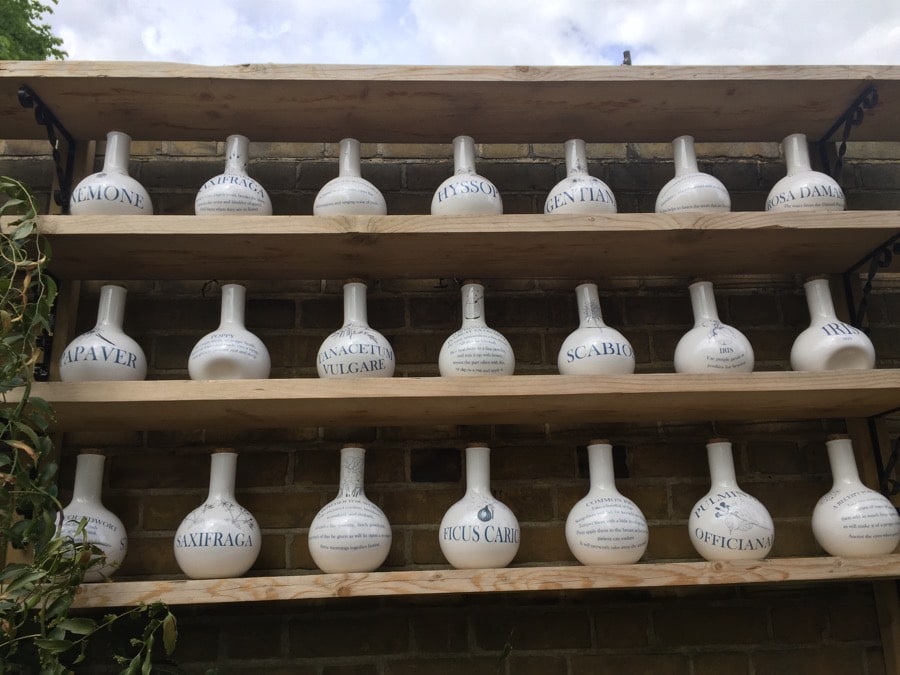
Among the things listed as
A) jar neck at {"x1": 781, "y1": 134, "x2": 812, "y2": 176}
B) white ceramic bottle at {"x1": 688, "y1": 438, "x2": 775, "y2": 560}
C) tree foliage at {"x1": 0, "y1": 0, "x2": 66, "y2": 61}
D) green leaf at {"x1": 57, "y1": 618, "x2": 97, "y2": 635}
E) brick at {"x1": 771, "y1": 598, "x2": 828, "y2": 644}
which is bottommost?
brick at {"x1": 771, "y1": 598, "x2": 828, "y2": 644}

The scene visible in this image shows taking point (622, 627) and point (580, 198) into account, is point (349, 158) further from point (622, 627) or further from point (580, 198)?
point (622, 627)

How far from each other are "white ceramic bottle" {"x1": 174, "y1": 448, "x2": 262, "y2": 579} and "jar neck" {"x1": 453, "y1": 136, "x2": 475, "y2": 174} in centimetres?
63

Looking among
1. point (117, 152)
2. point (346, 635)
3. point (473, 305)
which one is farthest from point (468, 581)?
point (117, 152)

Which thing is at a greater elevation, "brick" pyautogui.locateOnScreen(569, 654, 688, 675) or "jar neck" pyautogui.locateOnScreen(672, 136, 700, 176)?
"jar neck" pyautogui.locateOnScreen(672, 136, 700, 176)

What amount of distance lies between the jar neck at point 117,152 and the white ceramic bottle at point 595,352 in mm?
781

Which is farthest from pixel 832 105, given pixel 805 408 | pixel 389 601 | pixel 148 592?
pixel 148 592

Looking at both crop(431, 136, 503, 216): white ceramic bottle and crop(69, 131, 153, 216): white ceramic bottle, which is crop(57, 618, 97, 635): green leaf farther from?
crop(431, 136, 503, 216): white ceramic bottle

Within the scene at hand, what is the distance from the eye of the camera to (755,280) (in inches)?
52.1

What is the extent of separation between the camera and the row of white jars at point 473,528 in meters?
1.01

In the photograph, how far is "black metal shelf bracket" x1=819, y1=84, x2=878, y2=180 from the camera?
1.19m

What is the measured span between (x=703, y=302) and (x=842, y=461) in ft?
1.06

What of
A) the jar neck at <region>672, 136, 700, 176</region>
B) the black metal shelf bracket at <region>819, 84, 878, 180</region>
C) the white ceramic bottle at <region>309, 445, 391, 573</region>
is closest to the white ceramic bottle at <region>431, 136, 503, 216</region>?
the jar neck at <region>672, 136, 700, 176</region>

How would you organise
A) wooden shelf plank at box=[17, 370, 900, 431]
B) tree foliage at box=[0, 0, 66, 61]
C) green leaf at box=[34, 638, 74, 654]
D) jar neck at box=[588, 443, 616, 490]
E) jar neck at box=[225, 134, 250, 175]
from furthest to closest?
tree foliage at box=[0, 0, 66, 61], jar neck at box=[225, 134, 250, 175], jar neck at box=[588, 443, 616, 490], wooden shelf plank at box=[17, 370, 900, 431], green leaf at box=[34, 638, 74, 654]

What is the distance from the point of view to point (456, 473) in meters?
1.20
